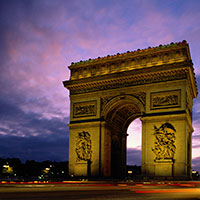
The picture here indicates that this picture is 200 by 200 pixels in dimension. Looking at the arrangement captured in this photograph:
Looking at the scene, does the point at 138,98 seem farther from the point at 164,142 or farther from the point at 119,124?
the point at 119,124

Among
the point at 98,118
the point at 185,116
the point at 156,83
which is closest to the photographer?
the point at 185,116

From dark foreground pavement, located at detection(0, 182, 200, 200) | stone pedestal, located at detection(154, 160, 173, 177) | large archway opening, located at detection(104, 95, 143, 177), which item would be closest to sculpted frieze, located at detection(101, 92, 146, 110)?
large archway opening, located at detection(104, 95, 143, 177)

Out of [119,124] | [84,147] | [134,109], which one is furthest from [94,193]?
[119,124]

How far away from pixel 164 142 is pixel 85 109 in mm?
8561

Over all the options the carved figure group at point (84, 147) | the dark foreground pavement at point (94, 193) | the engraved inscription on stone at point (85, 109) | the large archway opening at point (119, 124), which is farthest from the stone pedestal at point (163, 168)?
the dark foreground pavement at point (94, 193)

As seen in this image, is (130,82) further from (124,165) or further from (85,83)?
(124,165)

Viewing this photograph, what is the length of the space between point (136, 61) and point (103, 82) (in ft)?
12.1

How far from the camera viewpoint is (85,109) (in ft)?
105

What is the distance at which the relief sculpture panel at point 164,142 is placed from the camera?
1057 inches

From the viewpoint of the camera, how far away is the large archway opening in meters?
30.9

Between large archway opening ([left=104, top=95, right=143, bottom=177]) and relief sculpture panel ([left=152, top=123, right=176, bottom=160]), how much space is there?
13.3 ft

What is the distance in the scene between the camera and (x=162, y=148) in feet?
89.1

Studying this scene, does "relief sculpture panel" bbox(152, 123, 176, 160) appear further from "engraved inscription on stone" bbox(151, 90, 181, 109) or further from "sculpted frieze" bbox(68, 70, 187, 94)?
"sculpted frieze" bbox(68, 70, 187, 94)

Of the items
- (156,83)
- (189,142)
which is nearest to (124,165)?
(189,142)
